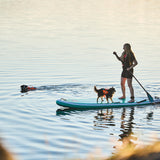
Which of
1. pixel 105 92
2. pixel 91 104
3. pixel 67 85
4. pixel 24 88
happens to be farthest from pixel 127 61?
pixel 24 88

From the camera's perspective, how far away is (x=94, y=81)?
19953 mm

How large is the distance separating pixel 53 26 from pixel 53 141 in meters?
33.8

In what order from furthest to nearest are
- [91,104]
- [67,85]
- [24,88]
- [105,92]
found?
[67,85] < [24,88] < [105,92] < [91,104]

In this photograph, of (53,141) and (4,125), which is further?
(4,125)

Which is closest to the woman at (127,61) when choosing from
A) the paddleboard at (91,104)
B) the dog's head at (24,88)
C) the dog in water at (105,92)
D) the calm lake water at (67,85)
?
the paddleboard at (91,104)

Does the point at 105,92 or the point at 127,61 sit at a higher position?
the point at 127,61

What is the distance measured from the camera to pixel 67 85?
1856 cm

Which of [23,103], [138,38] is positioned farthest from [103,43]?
[23,103]

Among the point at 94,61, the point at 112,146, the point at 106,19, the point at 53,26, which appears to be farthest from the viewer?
the point at 106,19

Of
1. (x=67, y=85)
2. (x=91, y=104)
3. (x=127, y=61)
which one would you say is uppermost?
(x=127, y=61)

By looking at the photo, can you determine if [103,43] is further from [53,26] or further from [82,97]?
→ [82,97]

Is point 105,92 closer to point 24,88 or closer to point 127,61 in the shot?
point 127,61

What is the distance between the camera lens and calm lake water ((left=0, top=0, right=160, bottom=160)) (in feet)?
35.6

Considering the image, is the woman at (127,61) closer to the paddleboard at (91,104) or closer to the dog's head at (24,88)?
the paddleboard at (91,104)
